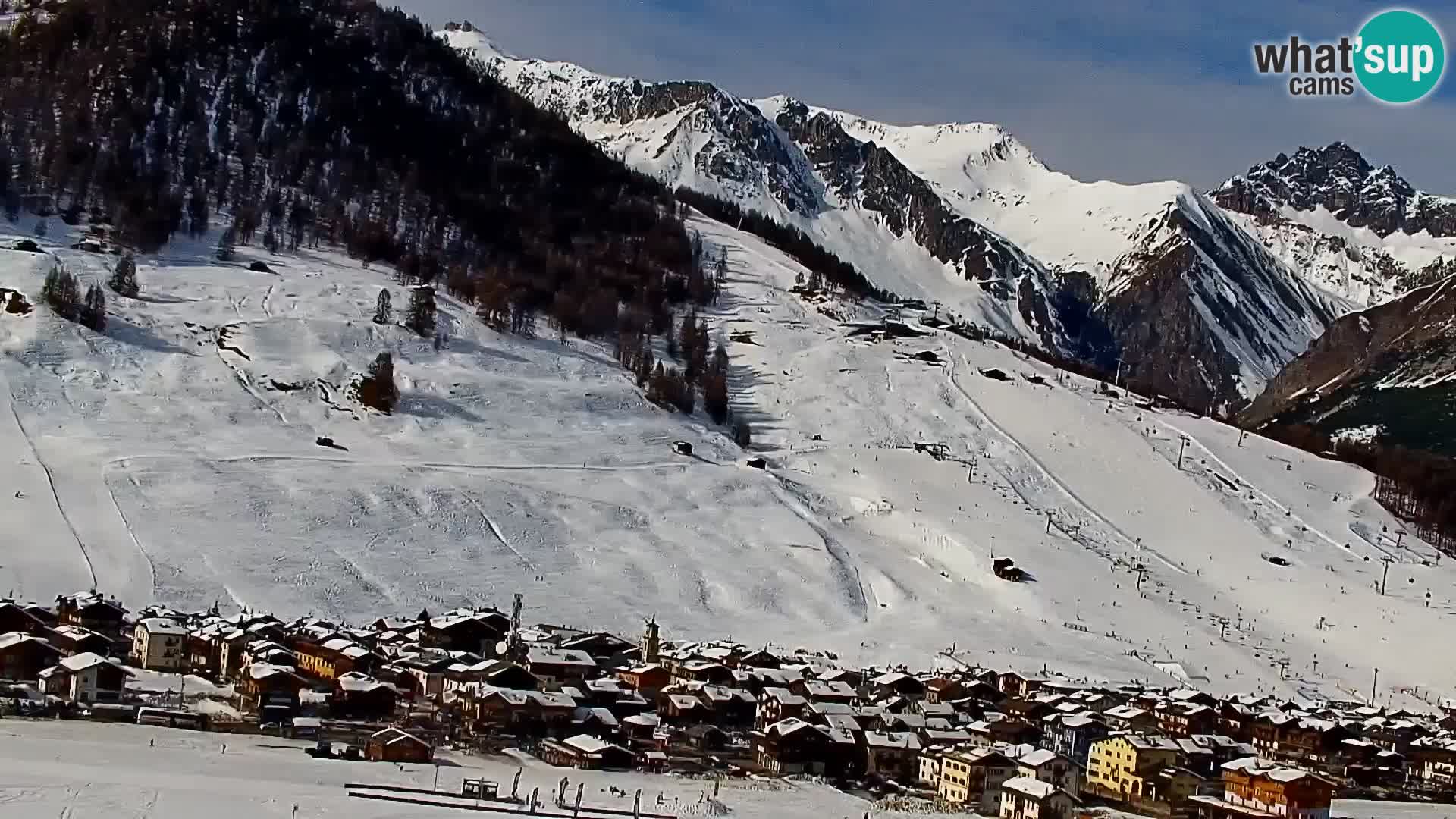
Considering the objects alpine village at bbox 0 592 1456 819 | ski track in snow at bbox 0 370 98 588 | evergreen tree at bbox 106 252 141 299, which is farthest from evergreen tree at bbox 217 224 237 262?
alpine village at bbox 0 592 1456 819

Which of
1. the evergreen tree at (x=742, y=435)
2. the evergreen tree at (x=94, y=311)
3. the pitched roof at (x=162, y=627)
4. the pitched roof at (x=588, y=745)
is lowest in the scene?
the pitched roof at (x=162, y=627)

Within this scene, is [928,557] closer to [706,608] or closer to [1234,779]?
[706,608]

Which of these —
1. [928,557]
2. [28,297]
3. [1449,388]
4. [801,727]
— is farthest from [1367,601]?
[1449,388]

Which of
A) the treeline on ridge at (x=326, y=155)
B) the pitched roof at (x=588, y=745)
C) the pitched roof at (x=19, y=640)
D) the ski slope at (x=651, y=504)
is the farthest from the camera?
the treeline on ridge at (x=326, y=155)

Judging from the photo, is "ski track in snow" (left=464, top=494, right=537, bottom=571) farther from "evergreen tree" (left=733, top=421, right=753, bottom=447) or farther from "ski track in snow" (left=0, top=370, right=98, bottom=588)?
"evergreen tree" (left=733, top=421, right=753, bottom=447)

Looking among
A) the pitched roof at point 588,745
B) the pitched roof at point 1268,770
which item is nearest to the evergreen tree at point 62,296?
the pitched roof at point 588,745

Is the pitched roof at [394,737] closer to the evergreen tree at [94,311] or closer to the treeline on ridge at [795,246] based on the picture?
the evergreen tree at [94,311]
